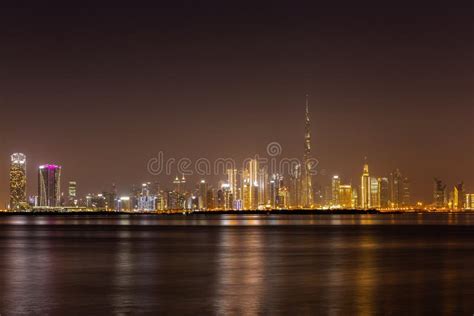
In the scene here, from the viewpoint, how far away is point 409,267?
39.3 metres

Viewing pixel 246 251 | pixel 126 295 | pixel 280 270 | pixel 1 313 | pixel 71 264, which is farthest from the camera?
pixel 246 251

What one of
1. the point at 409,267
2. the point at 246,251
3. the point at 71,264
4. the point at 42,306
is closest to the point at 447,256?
the point at 409,267

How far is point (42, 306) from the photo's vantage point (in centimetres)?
2452

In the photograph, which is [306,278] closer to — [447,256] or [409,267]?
[409,267]

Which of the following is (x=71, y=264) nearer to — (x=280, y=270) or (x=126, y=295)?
(x=280, y=270)

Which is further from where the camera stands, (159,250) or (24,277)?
(159,250)

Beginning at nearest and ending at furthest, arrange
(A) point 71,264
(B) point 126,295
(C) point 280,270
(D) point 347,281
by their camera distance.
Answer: (B) point 126,295
(D) point 347,281
(C) point 280,270
(A) point 71,264

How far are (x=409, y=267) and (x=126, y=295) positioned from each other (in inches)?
660

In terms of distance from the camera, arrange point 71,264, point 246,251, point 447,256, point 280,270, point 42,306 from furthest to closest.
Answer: point 246,251, point 447,256, point 71,264, point 280,270, point 42,306

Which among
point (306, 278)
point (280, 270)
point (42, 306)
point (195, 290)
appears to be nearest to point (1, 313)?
point (42, 306)

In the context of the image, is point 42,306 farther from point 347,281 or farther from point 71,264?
point 71,264

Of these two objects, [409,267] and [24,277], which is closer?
[24,277]

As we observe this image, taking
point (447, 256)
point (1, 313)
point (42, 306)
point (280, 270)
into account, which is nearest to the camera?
point (1, 313)

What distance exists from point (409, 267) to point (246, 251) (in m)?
15.6
